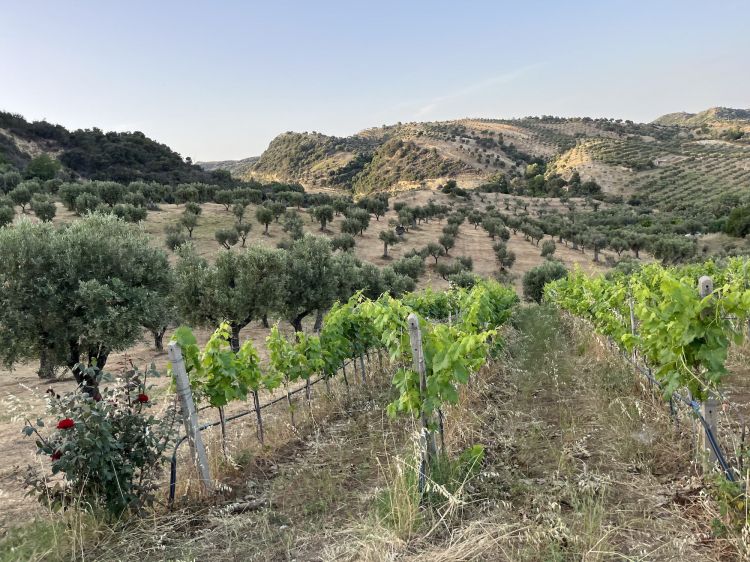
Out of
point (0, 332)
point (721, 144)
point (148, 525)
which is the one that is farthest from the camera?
point (721, 144)

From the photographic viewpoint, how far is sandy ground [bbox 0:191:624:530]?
8012mm

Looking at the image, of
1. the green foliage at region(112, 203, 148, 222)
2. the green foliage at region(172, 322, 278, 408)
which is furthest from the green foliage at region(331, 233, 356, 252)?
the green foliage at region(172, 322, 278, 408)

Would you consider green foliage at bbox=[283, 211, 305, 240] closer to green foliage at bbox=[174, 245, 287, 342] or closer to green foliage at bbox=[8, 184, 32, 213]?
green foliage at bbox=[174, 245, 287, 342]

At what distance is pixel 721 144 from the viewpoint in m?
102

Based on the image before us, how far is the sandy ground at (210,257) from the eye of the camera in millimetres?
8012

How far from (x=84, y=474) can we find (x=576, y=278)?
1623 centimetres

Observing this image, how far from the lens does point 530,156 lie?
121875mm

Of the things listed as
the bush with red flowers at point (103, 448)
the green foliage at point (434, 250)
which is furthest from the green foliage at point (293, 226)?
the bush with red flowers at point (103, 448)

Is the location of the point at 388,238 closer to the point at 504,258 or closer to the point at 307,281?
the point at 504,258

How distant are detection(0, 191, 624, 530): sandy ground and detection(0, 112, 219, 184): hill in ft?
82.0

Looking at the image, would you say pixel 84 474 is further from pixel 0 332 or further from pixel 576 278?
pixel 576 278

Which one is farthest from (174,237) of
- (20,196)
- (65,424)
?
(65,424)

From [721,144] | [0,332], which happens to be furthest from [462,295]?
[721,144]

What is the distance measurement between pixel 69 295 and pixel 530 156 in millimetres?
125881
